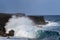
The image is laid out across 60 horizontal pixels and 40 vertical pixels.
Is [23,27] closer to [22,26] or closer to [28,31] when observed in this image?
[22,26]

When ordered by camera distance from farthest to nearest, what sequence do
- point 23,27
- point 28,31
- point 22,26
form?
point 22,26 < point 23,27 < point 28,31

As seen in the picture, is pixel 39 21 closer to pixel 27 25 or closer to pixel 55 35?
pixel 27 25

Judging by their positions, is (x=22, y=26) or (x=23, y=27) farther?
(x=22, y=26)

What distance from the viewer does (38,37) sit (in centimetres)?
936

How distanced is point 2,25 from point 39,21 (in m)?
2.30

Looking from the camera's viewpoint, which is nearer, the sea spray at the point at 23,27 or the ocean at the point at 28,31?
the ocean at the point at 28,31

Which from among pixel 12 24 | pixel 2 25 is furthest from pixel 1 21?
pixel 12 24

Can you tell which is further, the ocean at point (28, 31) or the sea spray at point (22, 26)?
the sea spray at point (22, 26)

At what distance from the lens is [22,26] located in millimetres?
11648

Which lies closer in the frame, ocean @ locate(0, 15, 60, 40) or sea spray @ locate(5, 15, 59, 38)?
ocean @ locate(0, 15, 60, 40)

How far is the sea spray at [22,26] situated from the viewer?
401 inches

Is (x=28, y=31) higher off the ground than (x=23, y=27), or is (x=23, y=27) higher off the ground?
(x=23, y=27)

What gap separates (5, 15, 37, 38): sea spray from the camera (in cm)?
1020

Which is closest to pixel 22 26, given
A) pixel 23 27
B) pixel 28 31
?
pixel 23 27
